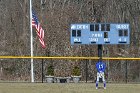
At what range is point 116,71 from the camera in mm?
31125

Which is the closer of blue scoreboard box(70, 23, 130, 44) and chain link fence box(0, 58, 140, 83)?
blue scoreboard box(70, 23, 130, 44)

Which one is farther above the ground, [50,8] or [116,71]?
[50,8]

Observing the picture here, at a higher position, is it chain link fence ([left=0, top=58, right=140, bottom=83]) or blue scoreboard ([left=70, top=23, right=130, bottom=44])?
blue scoreboard ([left=70, top=23, right=130, bottom=44])

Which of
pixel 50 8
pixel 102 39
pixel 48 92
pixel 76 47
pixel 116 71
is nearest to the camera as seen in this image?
pixel 48 92

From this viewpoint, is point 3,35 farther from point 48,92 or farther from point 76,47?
point 48,92

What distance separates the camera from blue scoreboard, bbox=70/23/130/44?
23.6m

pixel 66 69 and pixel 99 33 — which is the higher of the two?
pixel 99 33

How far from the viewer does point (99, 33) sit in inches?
928

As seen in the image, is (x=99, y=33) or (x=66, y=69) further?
(x=66, y=69)

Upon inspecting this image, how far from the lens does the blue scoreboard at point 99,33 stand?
77.3ft

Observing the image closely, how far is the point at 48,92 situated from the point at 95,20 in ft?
76.2

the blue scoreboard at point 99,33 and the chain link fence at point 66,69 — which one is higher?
the blue scoreboard at point 99,33

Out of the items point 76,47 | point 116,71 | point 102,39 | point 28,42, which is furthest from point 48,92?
point 28,42

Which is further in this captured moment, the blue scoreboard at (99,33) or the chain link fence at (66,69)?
the chain link fence at (66,69)
